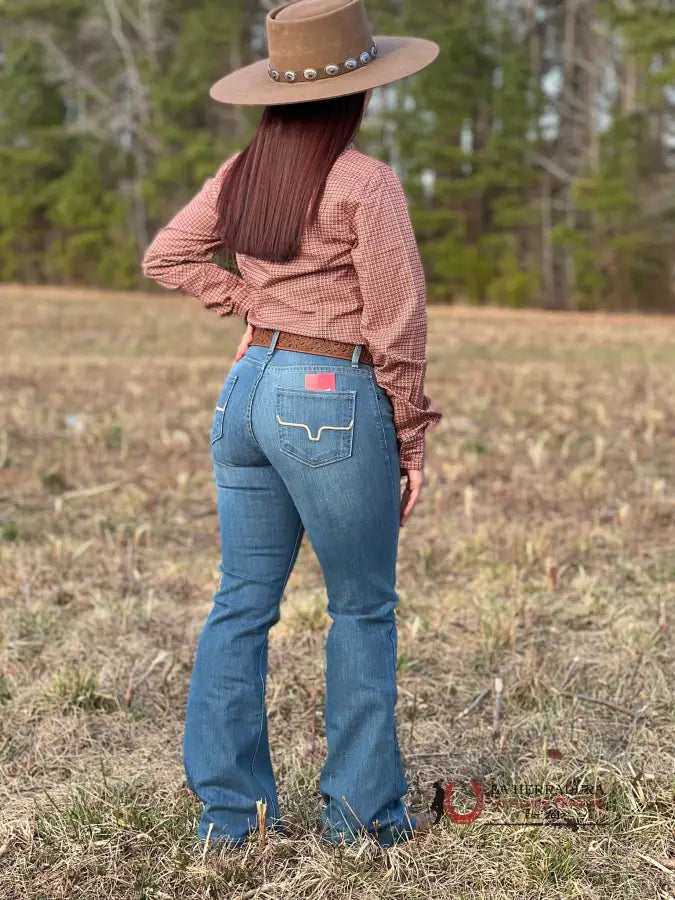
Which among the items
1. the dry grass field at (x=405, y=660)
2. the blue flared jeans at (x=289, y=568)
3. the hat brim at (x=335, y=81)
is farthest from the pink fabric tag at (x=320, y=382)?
the dry grass field at (x=405, y=660)

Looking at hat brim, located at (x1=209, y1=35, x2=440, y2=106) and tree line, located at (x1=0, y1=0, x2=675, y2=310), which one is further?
tree line, located at (x1=0, y1=0, x2=675, y2=310)

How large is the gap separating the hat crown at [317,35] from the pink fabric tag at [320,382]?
2.26 ft

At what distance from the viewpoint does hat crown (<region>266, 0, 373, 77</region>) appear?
2.57 m

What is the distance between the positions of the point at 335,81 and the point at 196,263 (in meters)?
0.60

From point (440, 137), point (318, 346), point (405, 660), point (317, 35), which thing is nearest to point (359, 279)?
point (318, 346)

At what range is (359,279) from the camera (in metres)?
2.59

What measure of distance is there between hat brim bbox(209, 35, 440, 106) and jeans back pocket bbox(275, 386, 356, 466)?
66 cm

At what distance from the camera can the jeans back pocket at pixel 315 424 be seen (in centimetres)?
258

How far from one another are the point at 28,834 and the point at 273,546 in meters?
0.98

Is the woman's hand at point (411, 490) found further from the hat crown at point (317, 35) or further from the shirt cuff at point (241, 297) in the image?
the hat crown at point (317, 35)

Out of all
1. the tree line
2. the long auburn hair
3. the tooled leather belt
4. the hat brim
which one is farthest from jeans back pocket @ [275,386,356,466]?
the tree line

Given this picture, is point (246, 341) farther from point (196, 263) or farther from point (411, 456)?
point (411, 456)

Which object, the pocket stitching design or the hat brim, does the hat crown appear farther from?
the pocket stitching design

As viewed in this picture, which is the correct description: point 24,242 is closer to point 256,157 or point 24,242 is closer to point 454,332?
point 454,332
